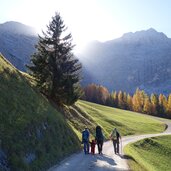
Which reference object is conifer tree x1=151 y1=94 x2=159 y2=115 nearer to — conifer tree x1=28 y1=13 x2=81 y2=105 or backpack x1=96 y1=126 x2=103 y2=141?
conifer tree x1=28 y1=13 x2=81 y2=105

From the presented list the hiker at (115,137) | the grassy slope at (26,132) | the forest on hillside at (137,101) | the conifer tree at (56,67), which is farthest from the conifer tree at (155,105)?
the grassy slope at (26,132)

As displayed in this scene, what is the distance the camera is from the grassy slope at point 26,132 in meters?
23.2

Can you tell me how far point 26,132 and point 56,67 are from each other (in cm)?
2746

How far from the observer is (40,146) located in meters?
28.0

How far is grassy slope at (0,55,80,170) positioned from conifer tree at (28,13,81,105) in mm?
14131

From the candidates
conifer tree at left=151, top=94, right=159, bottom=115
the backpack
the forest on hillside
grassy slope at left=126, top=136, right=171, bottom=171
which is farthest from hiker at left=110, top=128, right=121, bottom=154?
conifer tree at left=151, top=94, right=159, bottom=115

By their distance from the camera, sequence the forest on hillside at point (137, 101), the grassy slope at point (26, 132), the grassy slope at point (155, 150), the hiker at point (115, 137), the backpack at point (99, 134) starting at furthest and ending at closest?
the forest on hillside at point (137, 101) → the grassy slope at point (155, 150) → the hiker at point (115, 137) → the backpack at point (99, 134) → the grassy slope at point (26, 132)

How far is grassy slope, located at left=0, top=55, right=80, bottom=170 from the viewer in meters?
23.2

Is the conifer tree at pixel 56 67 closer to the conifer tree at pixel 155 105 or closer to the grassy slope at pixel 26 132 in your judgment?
the grassy slope at pixel 26 132

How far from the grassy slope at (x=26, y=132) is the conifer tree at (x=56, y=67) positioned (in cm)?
1413

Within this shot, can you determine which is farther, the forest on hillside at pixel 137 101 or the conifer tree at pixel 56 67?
the forest on hillside at pixel 137 101

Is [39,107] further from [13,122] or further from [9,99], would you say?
[13,122]

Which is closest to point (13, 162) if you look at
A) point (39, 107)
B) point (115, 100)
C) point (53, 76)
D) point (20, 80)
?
point (39, 107)

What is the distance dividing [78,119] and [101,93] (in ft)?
415
